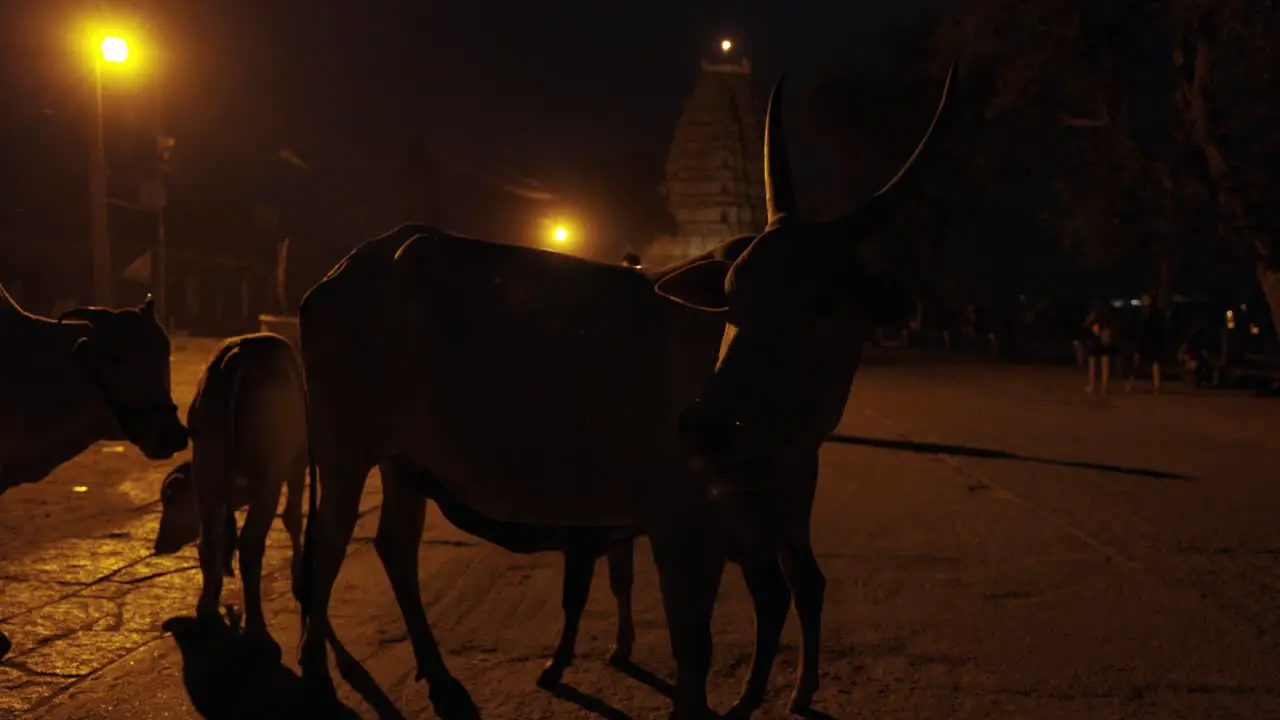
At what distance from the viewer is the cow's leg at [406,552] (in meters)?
4.11

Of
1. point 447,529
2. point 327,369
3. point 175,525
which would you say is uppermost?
point 327,369

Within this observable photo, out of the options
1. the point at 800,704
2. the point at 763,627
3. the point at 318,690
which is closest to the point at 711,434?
the point at 763,627

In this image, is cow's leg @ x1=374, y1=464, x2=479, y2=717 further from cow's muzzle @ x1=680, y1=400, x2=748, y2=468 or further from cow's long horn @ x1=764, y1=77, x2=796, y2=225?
cow's long horn @ x1=764, y1=77, x2=796, y2=225

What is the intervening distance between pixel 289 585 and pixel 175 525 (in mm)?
694

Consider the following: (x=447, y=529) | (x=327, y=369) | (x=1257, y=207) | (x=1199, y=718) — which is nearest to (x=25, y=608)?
(x=327, y=369)

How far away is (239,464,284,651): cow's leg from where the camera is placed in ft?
15.4

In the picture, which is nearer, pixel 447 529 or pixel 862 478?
pixel 447 529

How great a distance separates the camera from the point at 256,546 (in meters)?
4.78

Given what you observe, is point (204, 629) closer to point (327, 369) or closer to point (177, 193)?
point (327, 369)

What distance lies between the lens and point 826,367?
3057mm

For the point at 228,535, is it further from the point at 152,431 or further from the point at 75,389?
the point at 75,389

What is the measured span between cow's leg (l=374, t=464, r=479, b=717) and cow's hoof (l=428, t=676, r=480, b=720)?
0.07m

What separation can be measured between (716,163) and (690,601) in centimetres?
3978

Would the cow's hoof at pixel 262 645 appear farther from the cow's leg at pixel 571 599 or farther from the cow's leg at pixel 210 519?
the cow's leg at pixel 571 599
